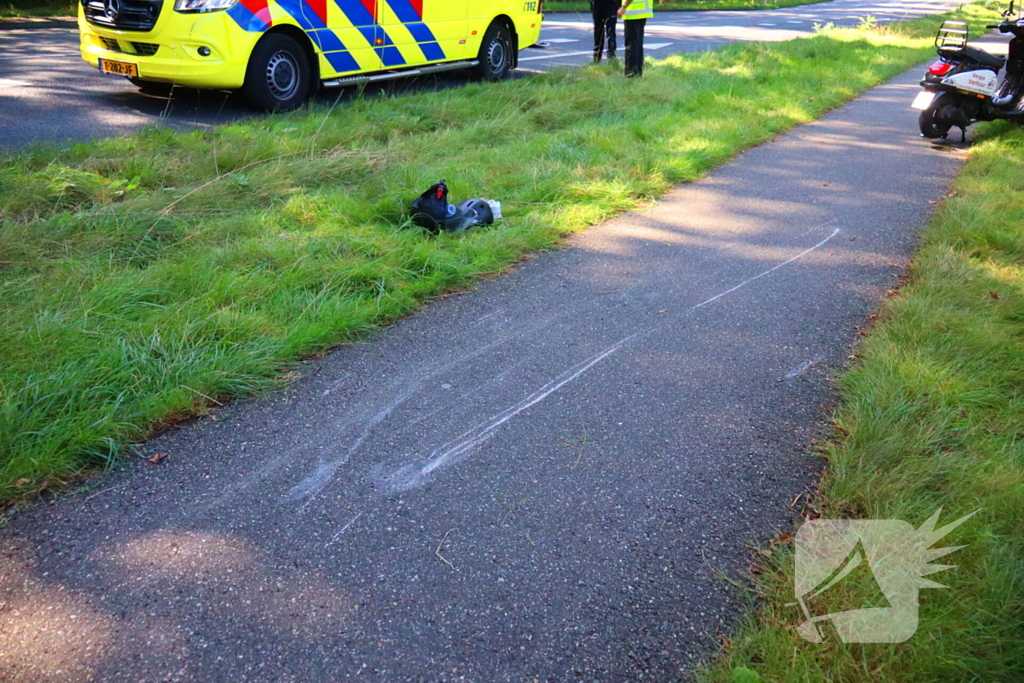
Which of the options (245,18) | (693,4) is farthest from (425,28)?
(693,4)

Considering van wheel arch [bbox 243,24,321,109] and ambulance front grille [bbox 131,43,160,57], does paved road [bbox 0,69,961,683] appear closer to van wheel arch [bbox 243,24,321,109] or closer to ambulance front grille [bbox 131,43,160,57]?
van wheel arch [bbox 243,24,321,109]

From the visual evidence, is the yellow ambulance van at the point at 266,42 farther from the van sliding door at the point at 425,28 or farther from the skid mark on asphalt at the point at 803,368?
the skid mark on asphalt at the point at 803,368

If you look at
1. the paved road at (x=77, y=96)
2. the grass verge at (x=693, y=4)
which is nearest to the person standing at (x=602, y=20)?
the paved road at (x=77, y=96)

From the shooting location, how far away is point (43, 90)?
26.2 ft

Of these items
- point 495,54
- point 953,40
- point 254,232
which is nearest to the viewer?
point 254,232

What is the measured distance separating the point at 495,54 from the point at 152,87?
452 centimetres

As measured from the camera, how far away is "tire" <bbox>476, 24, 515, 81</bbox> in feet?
35.3

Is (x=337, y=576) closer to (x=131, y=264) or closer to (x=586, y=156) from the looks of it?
(x=131, y=264)

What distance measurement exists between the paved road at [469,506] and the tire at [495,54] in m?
7.24

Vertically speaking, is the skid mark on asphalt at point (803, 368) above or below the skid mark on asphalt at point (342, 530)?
above

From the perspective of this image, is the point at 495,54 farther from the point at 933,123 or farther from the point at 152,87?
the point at 933,123

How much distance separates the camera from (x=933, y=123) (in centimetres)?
814

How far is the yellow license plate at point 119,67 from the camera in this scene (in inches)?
302

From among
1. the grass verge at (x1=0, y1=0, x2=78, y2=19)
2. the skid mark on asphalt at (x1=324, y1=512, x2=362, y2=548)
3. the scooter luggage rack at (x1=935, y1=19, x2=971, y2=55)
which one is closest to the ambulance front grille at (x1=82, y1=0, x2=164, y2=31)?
the skid mark on asphalt at (x1=324, y1=512, x2=362, y2=548)
